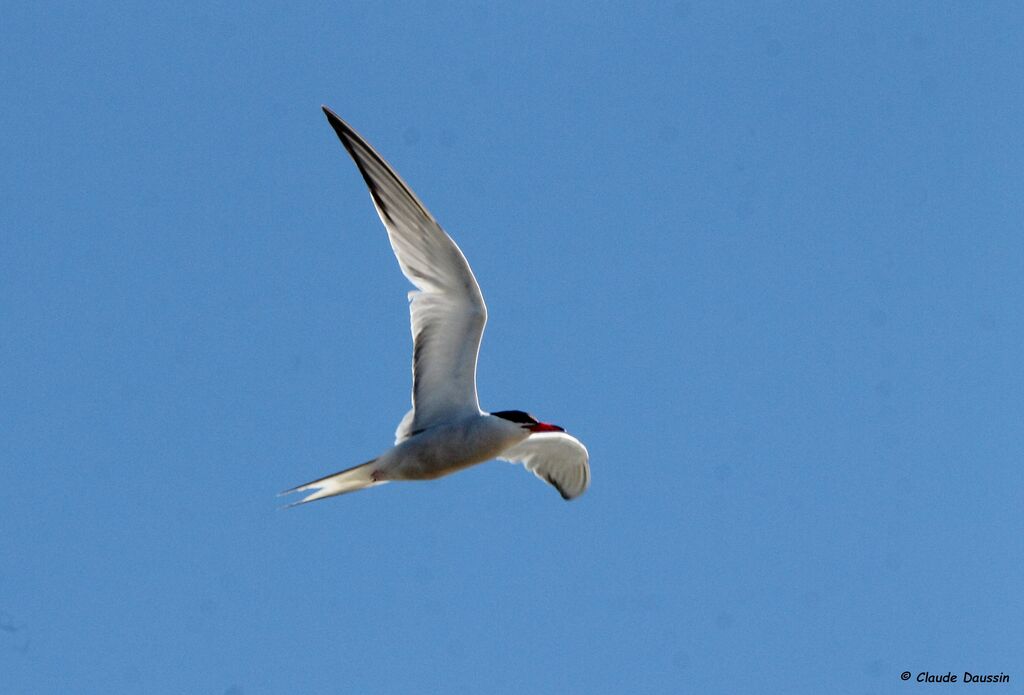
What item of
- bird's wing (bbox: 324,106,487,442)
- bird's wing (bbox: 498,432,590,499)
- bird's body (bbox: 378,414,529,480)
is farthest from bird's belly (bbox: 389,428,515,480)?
bird's wing (bbox: 498,432,590,499)

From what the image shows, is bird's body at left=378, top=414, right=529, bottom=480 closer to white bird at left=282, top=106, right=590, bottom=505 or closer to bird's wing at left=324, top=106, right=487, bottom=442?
white bird at left=282, top=106, right=590, bottom=505

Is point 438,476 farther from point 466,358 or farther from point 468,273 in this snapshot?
point 468,273

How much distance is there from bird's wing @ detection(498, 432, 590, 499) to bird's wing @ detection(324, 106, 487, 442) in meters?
1.52

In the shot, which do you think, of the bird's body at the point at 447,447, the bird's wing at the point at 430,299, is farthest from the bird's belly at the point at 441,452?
the bird's wing at the point at 430,299

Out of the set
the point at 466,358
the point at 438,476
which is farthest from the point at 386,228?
the point at 438,476

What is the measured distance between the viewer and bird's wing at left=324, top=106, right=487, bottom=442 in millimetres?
11414

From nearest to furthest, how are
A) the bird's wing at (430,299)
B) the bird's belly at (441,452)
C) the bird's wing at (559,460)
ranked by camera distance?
the bird's wing at (430,299) < the bird's belly at (441,452) < the bird's wing at (559,460)

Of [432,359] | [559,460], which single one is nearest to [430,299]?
[432,359]

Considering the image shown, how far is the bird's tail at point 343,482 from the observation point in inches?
470

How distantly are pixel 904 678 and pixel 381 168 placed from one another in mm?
6954

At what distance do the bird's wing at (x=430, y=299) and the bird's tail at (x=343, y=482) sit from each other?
42 cm

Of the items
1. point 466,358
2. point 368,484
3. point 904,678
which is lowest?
point 904,678

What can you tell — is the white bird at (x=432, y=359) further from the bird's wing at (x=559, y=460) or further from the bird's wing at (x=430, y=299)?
the bird's wing at (x=559, y=460)

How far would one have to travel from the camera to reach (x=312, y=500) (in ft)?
39.8
